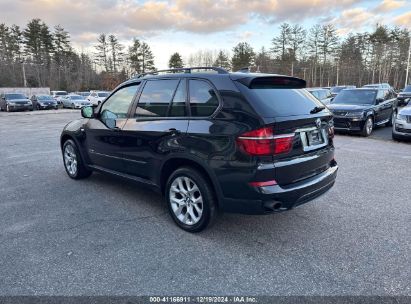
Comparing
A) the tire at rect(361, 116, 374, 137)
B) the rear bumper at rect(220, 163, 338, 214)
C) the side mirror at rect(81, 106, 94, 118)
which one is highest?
the side mirror at rect(81, 106, 94, 118)

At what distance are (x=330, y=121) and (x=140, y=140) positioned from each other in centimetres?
245

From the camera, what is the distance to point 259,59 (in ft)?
219

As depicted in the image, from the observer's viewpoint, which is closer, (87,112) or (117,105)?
(117,105)

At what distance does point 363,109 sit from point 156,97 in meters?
Result: 9.58

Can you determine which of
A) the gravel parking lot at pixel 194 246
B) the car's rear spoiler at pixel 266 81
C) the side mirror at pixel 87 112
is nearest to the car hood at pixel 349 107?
the gravel parking lot at pixel 194 246

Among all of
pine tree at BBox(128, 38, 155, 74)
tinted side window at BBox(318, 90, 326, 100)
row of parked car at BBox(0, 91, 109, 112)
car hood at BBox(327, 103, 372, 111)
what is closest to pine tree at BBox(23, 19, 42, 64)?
pine tree at BBox(128, 38, 155, 74)

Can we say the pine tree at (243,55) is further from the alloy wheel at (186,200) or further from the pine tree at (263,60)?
the alloy wheel at (186,200)

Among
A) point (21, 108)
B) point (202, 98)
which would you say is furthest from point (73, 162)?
point (21, 108)

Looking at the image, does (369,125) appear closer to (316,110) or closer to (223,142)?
(316,110)

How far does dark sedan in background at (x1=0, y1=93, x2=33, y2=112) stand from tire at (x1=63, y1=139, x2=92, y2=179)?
999 inches

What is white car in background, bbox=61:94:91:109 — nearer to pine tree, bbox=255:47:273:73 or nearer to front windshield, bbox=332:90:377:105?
front windshield, bbox=332:90:377:105

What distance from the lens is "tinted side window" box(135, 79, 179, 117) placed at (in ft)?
12.3

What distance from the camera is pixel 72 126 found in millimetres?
5547

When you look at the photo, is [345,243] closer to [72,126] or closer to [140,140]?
[140,140]
